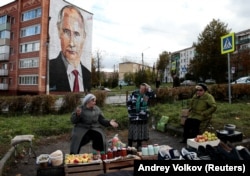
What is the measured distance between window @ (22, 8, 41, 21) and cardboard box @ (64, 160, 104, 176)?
130ft

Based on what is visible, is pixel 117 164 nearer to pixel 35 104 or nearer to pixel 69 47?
pixel 35 104

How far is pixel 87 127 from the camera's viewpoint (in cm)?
591

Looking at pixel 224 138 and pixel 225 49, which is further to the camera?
pixel 225 49

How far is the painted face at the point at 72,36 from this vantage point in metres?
42.1

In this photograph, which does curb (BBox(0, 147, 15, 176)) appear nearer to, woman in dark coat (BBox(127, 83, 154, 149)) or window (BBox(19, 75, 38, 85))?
woman in dark coat (BBox(127, 83, 154, 149))

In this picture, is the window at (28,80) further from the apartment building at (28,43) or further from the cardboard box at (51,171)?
the cardboard box at (51,171)

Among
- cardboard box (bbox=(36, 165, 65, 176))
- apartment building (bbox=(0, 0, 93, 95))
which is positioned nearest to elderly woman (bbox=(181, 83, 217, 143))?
cardboard box (bbox=(36, 165, 65, 176))

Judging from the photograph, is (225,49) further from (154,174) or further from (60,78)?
(60,78)

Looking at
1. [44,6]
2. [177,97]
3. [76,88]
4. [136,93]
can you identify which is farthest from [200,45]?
[136,93]

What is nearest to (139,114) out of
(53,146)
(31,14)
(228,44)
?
(53,146)

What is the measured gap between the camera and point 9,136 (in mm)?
9023

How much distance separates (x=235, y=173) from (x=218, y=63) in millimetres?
40642

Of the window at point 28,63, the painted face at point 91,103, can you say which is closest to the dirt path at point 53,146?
the painted face at point 91,103

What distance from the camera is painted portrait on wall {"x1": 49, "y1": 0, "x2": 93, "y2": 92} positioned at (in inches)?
1597
